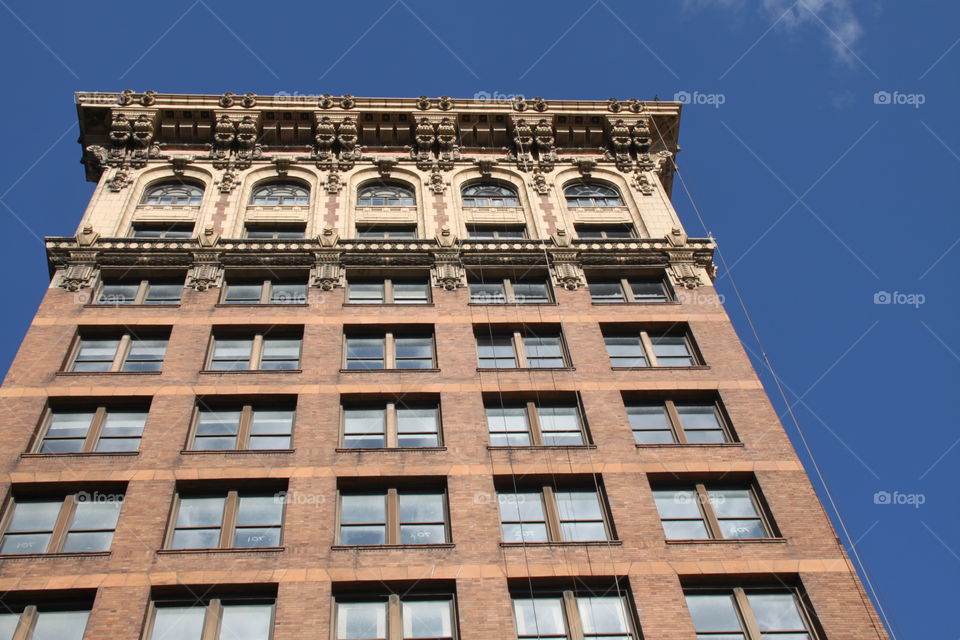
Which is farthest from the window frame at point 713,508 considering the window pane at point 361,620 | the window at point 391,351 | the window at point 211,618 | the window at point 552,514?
the window at point 211,618

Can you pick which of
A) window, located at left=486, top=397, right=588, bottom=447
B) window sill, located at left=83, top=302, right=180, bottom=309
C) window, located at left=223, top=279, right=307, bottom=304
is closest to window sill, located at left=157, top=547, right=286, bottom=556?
window, located at left=486, top=397, right=588, bottom=447

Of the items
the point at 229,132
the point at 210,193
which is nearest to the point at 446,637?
the point at 210,193

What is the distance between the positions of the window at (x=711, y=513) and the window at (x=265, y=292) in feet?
44.5

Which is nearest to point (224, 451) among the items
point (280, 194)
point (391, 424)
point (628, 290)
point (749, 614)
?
point (391, 424)

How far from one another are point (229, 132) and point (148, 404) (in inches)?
674

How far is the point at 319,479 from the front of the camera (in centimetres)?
2569

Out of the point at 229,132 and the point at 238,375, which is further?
the point at 229,132

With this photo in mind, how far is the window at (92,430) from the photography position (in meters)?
27.0

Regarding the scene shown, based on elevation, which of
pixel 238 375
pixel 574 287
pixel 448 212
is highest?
pixel 448 212

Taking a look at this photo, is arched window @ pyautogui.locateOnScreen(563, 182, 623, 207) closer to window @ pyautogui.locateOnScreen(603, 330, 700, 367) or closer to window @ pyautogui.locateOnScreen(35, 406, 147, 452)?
window @ pyautogui.locateOnScreen(603, 330, 700, 367)

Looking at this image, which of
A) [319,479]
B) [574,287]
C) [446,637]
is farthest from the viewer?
[574,287]

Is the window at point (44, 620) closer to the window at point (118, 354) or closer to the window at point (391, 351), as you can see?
the window at point (118, 354)

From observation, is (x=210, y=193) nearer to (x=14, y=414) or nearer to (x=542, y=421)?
(x=14, y=414)

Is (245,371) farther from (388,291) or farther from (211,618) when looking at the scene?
(211,618)
